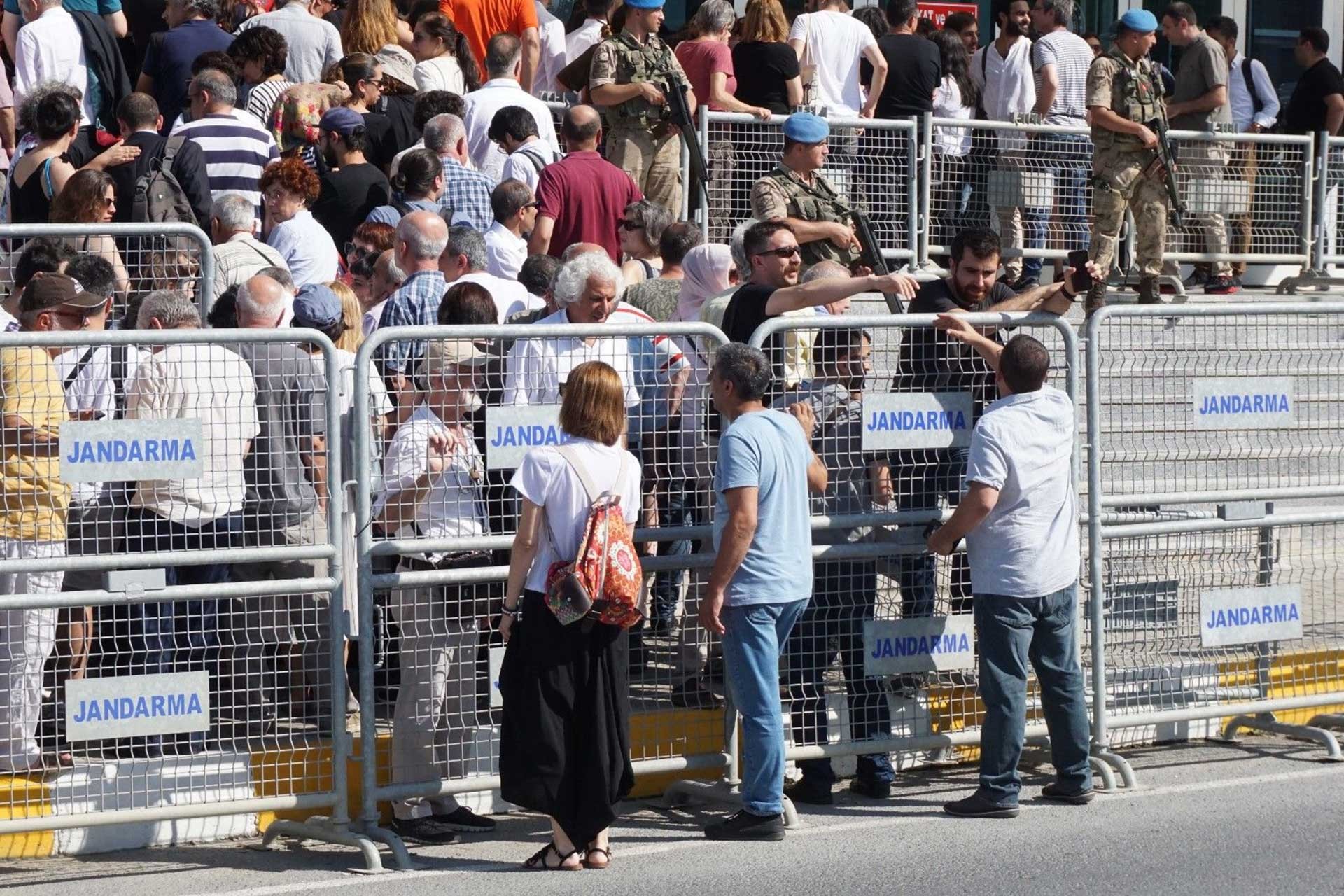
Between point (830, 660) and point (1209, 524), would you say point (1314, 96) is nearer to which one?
point (1209, 524)

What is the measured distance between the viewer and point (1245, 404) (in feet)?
26.6

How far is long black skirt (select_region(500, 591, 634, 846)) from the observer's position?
659 centimetres

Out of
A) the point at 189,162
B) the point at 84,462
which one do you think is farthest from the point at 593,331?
the point at 189,162

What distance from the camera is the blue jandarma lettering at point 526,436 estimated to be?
22.8 ft

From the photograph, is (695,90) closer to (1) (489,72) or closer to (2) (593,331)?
(1) (489,72)

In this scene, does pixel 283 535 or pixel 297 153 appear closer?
pixel 283 535

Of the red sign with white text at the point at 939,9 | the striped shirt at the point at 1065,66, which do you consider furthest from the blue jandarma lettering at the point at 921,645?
the red sign with white text at the point at 939,9

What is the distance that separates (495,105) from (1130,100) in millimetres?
4451

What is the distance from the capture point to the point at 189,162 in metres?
10.5

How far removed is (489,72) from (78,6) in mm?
3177

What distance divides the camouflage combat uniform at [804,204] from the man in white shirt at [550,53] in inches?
196

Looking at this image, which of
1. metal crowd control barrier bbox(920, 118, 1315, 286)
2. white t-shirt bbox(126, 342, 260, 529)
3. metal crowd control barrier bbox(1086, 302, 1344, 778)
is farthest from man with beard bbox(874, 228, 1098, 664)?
metal crowd control barrier bbox(920, 118, 1315, 286)

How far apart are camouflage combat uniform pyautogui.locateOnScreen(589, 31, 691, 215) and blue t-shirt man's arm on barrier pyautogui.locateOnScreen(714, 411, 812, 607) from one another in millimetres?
5446

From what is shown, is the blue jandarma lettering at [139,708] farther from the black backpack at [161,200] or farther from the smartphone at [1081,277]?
the black backpack at [161,200]
